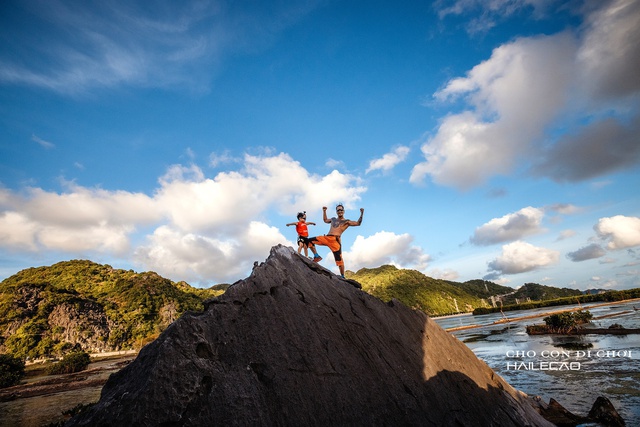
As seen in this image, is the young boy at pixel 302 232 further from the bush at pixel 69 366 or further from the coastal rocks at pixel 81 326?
the coastal rocks at pixel 81 326

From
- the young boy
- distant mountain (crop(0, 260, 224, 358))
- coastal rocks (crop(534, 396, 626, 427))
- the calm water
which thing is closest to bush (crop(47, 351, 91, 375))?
distant mountain (crop(0, 260, 224, 358))

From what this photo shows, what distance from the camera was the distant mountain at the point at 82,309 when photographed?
7225 centimetres

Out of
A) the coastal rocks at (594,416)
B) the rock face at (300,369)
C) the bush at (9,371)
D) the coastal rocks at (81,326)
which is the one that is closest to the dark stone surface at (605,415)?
the coastal rocks at (594,416)

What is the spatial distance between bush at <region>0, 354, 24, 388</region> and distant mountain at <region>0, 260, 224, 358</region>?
2499 centimetres

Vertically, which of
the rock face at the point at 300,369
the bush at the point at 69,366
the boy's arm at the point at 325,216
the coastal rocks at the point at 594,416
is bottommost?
the coastal rocks at the point at 594,416

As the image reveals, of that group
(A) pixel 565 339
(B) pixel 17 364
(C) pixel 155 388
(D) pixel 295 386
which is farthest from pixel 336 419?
(B) pixel 17 364

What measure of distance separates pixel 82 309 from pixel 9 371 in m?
52.9

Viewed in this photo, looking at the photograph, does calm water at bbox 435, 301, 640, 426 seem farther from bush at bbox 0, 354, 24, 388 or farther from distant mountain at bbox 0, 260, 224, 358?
distant mountain at bbox 0, 260, 224, 358

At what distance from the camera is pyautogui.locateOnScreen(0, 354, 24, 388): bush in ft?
120

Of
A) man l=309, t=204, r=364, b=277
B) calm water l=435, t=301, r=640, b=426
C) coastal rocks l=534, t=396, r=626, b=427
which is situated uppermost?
man l=309, t=204, r=364, b=277

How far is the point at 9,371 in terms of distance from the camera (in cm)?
3825

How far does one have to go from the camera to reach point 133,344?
283 feet

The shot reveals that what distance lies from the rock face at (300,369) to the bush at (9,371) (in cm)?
4881

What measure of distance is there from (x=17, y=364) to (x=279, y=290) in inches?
2154
